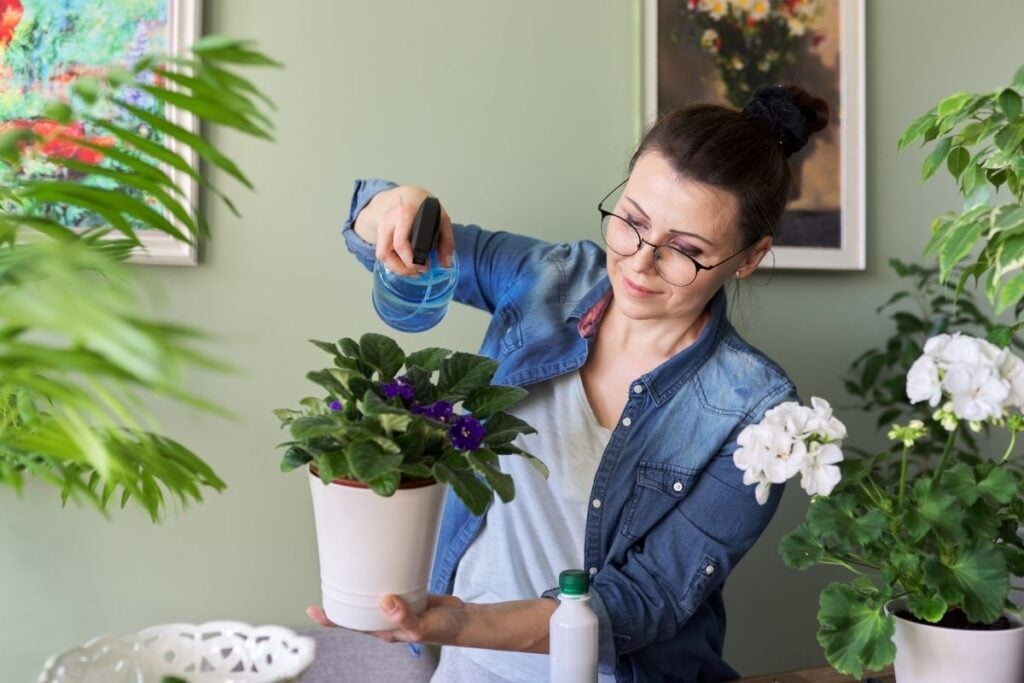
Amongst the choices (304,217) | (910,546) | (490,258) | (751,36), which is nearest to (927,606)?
(910,546)

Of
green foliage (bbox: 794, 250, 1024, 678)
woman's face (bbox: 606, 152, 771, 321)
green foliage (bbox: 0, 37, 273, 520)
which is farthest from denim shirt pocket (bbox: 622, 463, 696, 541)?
green foliage (bbox: 0, 37, 273, 520)

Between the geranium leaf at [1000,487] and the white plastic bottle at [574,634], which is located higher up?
the geranium leaf at [1000,487]

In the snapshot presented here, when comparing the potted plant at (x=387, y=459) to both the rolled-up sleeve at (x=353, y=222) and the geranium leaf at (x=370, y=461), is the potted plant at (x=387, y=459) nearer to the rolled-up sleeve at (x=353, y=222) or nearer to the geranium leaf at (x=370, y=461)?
the geranium leaf at (x=370, y=461)

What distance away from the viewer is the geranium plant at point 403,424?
833 millimetres

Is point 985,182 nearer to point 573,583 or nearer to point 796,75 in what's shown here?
point 573,583

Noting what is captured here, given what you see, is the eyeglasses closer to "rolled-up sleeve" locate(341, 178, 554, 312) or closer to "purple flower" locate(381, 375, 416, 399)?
"rolled-up sleeve" locate(341, 178, 554, 312)

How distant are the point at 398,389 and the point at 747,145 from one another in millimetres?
734

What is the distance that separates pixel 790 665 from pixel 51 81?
1879 mm

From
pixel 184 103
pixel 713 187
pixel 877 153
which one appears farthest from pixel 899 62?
pixel 184 103

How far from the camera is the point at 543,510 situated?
1396 millimetres

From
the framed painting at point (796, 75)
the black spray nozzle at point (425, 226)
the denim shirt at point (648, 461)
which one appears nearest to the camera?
the black spray nozzle at point (425, 226)

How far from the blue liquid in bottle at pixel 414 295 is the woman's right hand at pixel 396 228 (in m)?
0.04

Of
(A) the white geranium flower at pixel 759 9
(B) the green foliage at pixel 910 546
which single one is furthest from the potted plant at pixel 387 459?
(A) the white geranium flower at pixel 759 9

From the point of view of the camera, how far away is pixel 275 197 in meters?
Answer: 1.59
